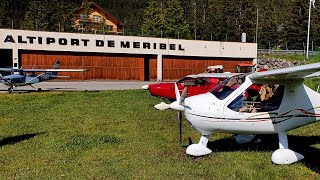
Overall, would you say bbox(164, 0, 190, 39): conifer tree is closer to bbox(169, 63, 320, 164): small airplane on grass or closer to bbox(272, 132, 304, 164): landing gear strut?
bbox(169, 63, 320, 164): small airplane on grass

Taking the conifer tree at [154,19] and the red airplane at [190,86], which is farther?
the conifer tree at [154,19]

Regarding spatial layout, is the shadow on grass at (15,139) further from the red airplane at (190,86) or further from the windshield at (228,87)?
the red airplane at (190,86)

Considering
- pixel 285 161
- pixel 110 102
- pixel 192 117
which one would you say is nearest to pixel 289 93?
pixel 285 161

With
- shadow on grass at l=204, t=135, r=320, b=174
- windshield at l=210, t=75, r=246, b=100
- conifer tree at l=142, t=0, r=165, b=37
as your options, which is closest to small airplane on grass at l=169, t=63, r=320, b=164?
windshield at l=210, t=75, r=246, b=100

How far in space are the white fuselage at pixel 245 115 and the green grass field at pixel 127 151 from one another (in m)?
0.72

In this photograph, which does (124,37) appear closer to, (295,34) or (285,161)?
(285,161)

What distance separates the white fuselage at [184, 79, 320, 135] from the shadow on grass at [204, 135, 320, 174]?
963 millimetres

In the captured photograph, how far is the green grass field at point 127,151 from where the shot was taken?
714 cm

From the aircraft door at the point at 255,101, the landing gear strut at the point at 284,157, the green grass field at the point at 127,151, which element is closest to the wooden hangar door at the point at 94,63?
the green grass field at the point at 127,151

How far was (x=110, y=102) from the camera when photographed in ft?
65.1

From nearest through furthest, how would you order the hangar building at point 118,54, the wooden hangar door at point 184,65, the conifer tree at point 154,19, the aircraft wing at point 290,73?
1. the aircraft wing at point 290,73
2. the hangar building at point 118,54
3. the wooden hangar door at point 184,65
4. the conifer tree at point 154,19

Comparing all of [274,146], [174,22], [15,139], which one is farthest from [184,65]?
[274,146]

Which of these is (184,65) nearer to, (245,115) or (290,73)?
(245,115)

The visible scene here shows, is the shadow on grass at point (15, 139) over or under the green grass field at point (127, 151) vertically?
under
